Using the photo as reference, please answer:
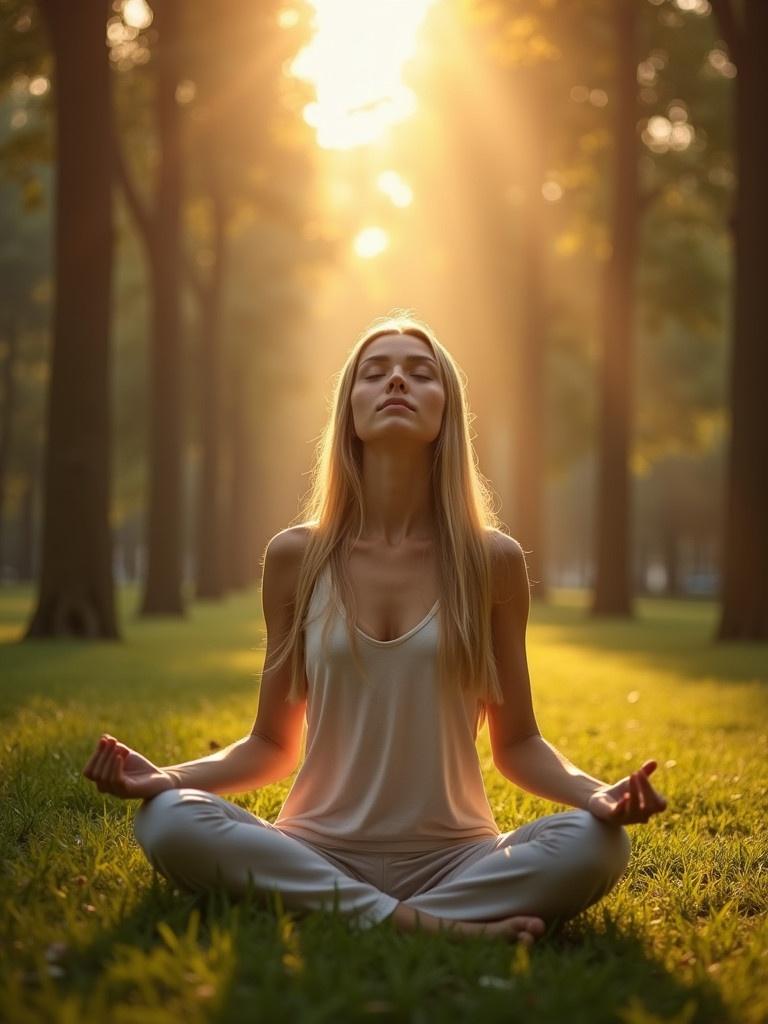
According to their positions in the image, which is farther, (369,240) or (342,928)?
(369,240)

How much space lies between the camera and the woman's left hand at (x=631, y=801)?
10.7 feet

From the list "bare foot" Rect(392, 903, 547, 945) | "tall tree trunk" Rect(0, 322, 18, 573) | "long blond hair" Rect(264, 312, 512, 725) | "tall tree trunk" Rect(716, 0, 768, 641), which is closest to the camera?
"bare foot" Rect(392, 903, 547, 945)

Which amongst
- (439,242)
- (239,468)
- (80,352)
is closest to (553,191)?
(439,242)

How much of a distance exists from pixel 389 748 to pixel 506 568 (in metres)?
0.81

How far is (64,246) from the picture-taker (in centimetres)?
1488

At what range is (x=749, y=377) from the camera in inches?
616

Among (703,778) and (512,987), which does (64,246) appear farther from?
(512,987)

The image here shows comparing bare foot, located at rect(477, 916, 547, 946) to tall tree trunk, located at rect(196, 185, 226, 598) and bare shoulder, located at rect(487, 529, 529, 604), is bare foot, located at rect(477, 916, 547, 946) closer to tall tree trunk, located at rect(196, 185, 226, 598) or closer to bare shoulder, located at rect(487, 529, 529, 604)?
bare shoulder, located at rect(487, 529, 529, 604)

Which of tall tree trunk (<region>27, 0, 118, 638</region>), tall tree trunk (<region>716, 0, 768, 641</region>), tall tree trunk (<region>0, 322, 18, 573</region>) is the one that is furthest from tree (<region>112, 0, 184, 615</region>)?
tall tree trunk (<region>0, 322, 18, 573</region>)

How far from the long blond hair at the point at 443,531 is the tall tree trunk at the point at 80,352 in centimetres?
1064

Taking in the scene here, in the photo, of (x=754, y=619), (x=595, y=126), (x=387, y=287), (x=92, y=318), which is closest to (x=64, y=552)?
(x=92, y=318)

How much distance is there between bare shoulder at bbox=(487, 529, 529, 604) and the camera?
13.4 ft

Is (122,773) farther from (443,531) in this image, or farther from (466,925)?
(443,531)

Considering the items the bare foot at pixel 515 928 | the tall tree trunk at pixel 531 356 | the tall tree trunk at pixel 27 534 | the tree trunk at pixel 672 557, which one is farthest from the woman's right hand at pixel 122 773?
the tree trunk at pixel 672 557
